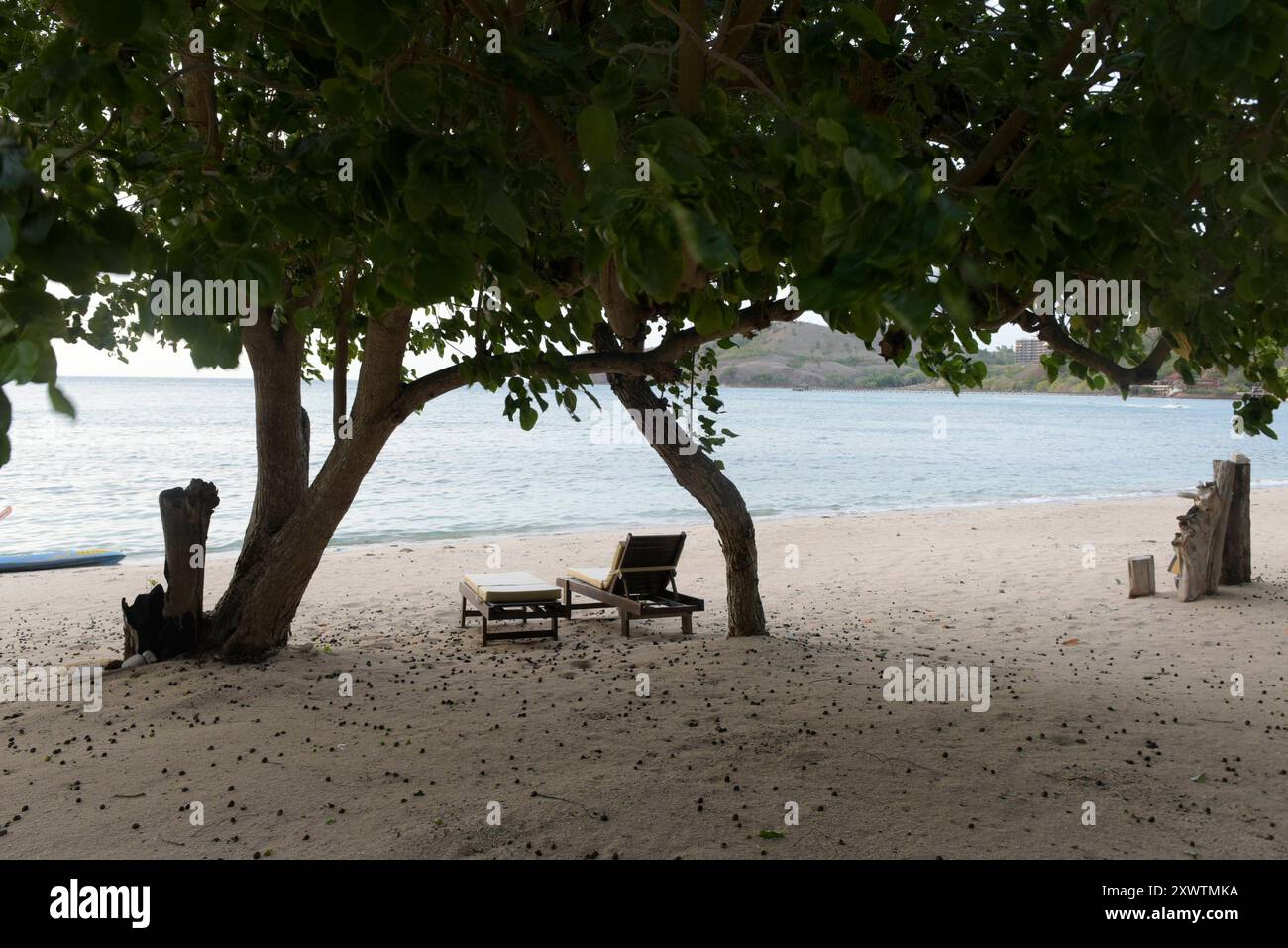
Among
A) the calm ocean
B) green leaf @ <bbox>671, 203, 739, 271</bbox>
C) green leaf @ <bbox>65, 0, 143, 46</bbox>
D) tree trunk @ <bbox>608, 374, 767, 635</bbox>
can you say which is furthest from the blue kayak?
green leaf @ <bbox>671, 203, 739, 271</bbox>

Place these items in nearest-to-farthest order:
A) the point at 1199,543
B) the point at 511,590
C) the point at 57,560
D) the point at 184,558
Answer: the point at 184,558 → the point at 511,590 → the point at 1199,543 → the point at 57,560

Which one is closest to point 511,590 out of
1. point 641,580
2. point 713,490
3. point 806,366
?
point 641,580

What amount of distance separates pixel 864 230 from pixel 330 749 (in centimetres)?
470

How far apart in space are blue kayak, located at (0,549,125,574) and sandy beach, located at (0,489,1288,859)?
711cm

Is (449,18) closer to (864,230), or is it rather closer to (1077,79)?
(1077,79)

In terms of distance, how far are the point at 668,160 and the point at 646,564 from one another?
8.22 metres

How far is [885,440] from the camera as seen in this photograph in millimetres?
Result: 58688

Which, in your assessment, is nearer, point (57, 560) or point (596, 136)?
point (596, 136)

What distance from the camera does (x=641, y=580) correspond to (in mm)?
9648

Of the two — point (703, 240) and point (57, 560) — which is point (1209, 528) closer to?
point (703, 240)

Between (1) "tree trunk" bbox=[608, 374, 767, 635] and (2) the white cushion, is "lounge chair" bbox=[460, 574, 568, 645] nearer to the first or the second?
(2) the white cushion

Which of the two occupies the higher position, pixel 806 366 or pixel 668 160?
pixel 806 366

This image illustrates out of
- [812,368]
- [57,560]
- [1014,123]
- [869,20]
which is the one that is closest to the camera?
[869,20]
